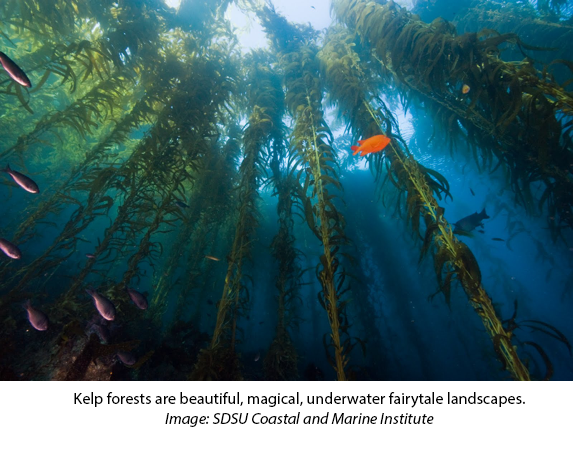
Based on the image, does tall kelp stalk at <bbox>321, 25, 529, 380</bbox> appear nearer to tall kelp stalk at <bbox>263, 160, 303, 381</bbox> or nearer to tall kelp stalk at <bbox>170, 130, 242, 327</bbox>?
tall kelp stalk at <bbox>263, 160, 303, 381</bbox>

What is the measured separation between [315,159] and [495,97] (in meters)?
3.52

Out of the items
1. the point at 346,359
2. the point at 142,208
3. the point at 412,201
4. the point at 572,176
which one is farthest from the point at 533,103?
the point at 142,208

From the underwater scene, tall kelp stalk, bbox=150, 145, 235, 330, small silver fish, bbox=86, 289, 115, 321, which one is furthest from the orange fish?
tall kelp stalk, bbox=150, 145, 235, 330

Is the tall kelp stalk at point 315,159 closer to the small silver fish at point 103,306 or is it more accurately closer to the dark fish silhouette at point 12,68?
the small silver fish at point 103,306

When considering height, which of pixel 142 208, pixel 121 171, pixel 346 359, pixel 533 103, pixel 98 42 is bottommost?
pixel 346 359

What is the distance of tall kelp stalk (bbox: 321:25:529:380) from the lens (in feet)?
5.97

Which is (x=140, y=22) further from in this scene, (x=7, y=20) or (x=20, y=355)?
(x=20, y=355)

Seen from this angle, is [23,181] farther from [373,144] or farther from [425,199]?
[425,199]

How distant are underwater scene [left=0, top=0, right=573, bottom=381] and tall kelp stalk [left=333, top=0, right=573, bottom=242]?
0.03 m

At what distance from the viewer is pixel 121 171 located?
3.55 metres

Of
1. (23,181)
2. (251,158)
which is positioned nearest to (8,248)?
(23,181)

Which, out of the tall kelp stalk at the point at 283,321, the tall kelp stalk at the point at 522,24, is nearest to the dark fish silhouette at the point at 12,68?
the tall kelp stalk at the point at 283,321

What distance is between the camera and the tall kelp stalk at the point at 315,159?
212 cm

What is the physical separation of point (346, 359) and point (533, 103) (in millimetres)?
4854
